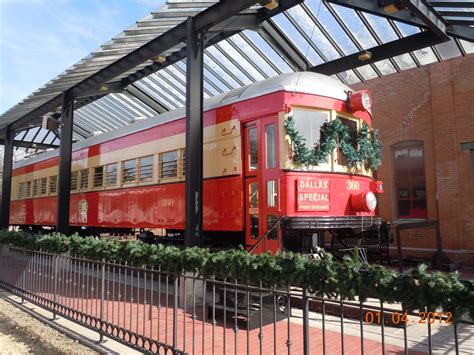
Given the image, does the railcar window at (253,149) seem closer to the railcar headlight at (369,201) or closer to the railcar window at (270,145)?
the railcar window at (270,145)

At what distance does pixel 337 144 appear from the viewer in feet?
23.5

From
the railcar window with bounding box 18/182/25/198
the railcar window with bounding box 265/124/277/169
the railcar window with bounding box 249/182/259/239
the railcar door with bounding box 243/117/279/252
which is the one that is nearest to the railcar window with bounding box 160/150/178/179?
the railcar door with bounding box 243/117/279/252

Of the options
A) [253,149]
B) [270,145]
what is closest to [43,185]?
[253,149]

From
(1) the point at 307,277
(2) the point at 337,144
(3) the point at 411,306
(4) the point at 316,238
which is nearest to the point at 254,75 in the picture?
(2) the point at 337,144

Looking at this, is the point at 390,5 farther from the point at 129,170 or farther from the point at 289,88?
the point at 129,170

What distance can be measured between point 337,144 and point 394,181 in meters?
5.49

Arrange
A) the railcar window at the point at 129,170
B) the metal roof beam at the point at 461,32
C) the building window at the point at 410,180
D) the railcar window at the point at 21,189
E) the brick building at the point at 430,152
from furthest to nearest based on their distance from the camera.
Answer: the railcar window at the point at 21,189 < the building window at the point at 410,180 < the brick building at the point at 430,152 < the railcar window at the point at 129,170 < the metal roof beam at the point at 461,32

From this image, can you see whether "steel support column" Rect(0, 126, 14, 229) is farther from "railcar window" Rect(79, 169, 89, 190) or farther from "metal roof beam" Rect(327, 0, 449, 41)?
"metal roof beam" Rect(327, 0, 449, 41)

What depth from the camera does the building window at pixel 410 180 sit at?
1139cm

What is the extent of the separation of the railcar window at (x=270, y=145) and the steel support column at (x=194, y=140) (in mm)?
1211

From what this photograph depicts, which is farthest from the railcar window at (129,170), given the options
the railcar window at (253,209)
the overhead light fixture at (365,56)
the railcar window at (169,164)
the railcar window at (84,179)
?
the overhead light fixture at (365,56)

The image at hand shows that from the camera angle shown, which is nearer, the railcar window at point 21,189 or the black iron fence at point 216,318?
the black iron fence at point 216,318

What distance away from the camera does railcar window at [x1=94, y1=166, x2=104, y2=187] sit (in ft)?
37.4

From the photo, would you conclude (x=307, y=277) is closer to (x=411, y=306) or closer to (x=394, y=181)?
(x=411, y=306)
